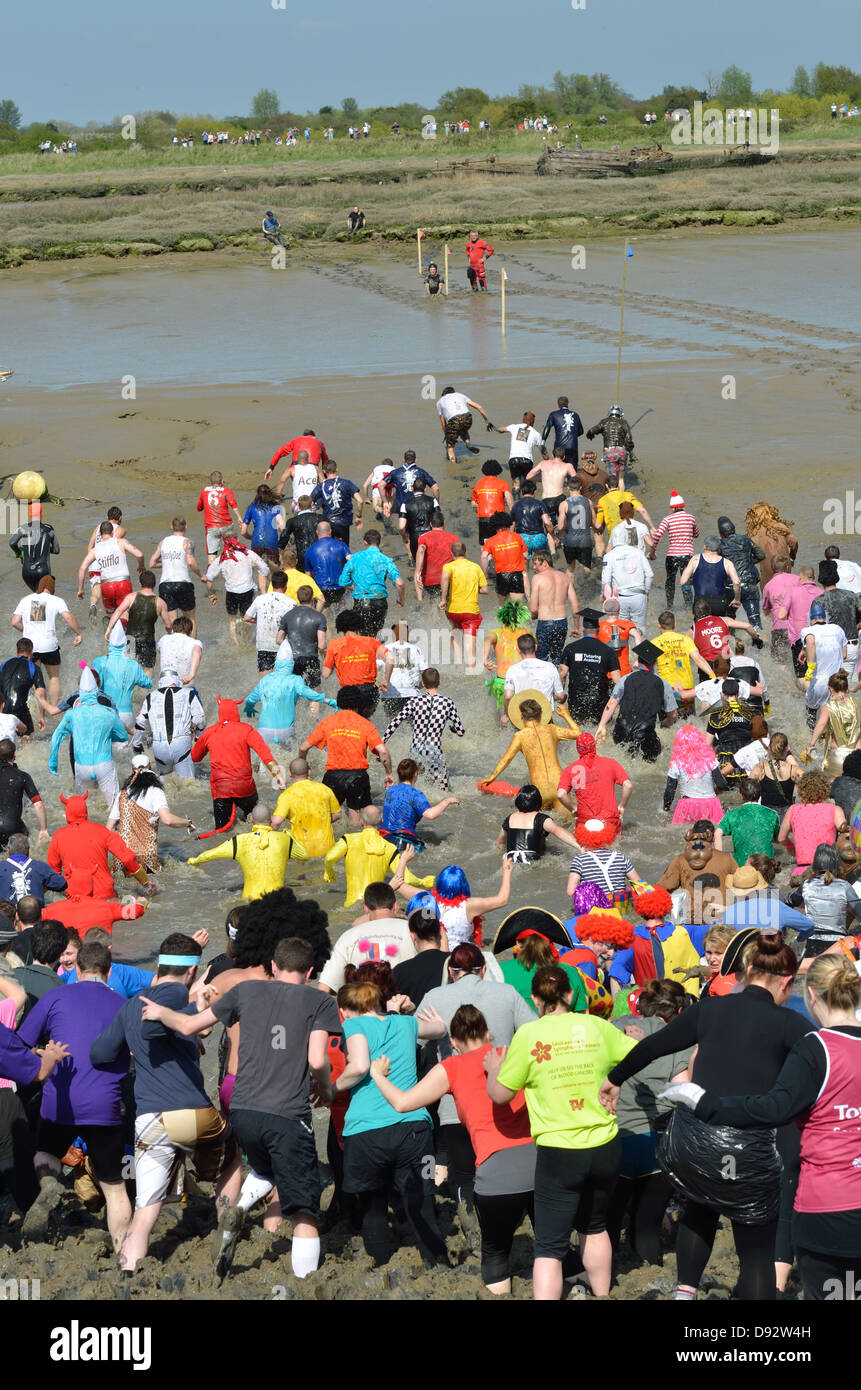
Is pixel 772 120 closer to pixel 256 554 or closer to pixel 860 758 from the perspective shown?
pixel 256 554

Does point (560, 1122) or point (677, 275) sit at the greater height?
point (677, 275)

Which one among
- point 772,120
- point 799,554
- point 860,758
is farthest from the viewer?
point 772,120

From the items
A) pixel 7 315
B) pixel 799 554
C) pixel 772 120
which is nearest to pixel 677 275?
pixel 7 315

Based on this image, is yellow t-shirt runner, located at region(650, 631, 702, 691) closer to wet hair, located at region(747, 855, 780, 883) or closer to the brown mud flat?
wet hair, located at region(747, 855, 780, 883)

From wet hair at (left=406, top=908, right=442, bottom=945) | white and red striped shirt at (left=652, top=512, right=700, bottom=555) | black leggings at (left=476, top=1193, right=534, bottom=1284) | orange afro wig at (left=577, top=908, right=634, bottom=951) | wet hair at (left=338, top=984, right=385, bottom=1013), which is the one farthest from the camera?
white and red striped shirt at (left=652, top=512, right=700, bottom=555)

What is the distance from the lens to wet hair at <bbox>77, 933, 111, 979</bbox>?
20.8ft

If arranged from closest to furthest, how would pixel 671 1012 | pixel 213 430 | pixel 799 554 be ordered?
pixel 671 1012 → pixel 799 554 → pixel 213 430

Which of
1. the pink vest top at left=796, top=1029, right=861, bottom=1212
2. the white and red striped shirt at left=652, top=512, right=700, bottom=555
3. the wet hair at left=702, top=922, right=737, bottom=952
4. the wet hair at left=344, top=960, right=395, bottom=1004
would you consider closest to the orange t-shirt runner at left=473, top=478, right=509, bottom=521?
the white and red striped shirt at left=652, top=512, right=700, bottom=555

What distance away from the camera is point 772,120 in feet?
257

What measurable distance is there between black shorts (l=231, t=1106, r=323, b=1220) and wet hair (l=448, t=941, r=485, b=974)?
0.91 m

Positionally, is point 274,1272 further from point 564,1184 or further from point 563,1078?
point 563,1078

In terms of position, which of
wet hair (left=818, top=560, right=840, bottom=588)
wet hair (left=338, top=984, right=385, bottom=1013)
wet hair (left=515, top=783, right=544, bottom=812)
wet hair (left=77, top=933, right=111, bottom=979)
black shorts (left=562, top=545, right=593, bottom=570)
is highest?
wet hair (left=818, top=560, right=840, bottom=588)
